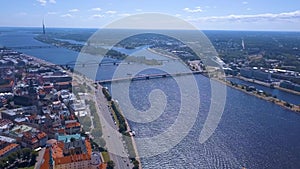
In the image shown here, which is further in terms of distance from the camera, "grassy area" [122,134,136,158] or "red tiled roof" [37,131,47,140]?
"red tiled roof" [37,131,47,140]

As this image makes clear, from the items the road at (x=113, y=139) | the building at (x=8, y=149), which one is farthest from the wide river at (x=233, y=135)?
the building at (x=8, y=149)

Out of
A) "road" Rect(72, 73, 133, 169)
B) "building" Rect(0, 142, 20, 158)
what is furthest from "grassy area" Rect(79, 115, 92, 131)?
"building" Rect(0, 142, 20, 158)

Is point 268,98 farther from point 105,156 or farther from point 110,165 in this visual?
point 110,165

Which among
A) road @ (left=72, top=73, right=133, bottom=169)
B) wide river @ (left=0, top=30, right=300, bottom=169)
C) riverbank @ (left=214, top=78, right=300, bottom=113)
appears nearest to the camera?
road @ (left=72, top=73, right=133, bottom=169)

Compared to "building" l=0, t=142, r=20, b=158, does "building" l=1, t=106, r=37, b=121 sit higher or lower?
higher

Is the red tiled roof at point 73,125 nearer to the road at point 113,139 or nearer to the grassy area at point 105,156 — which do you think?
the road at point 113,139

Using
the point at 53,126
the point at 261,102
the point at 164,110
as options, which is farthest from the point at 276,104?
the point at 53,126

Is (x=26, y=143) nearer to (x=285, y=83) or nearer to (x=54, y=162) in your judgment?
(x=54, y=162)

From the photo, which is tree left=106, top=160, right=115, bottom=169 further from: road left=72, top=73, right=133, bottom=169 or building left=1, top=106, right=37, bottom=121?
building left=1, top=106, right=37, bottom=121

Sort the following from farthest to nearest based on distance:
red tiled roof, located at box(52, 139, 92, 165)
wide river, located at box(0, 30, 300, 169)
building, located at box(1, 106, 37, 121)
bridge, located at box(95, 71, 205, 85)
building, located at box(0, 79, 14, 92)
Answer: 1. bridge, located at box(95, 71, 205, 85)
2. building, located at box(0, 79, 14, 92)
3. building, located at box(1, 106, 37, 121)
4. wide river, located at box(0, 30, 300, 169)
5. red tiled roof, located at box(52, 139, 92, 165)
